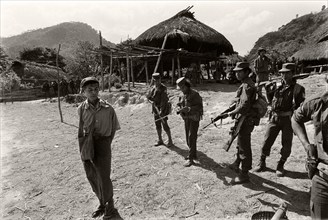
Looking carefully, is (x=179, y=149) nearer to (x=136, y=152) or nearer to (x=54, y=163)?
(x=136, y=152)

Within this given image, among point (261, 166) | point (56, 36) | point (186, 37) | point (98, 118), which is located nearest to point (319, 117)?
point (98, 118)

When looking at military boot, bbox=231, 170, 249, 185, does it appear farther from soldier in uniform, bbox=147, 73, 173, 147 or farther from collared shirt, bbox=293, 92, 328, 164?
soldier in uniform, bbox=147, 73, 173, 147

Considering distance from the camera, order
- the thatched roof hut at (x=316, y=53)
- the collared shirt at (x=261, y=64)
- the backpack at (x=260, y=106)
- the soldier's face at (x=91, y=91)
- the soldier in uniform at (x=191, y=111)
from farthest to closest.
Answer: the thatched roof hut at (x=316, y=53) → the collared shirt at (x=261, y=64) → the soldier in uniform at (x=191, y=111) → the backpack at (x=260, y=106) → the soldier's face at (x=91, y=91)

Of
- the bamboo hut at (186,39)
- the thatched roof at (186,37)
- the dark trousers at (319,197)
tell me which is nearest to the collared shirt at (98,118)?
the dark trousers at (319,197)

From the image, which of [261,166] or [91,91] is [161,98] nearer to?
[261,166]

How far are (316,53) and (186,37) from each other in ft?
37.6

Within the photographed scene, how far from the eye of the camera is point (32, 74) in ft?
97.3

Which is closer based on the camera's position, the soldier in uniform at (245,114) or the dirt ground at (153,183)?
the dirt ground at (153,183)

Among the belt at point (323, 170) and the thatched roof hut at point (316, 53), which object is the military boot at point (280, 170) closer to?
the belt at point (323, 170)

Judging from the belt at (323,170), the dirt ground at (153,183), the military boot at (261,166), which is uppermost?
A: the belt at (323,170)

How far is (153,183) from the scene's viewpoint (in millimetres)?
4902

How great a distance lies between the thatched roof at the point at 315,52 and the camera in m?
19.5

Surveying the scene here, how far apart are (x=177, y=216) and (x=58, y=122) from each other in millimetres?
10458

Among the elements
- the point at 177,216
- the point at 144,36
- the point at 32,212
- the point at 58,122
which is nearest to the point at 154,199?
the point at 177,216
